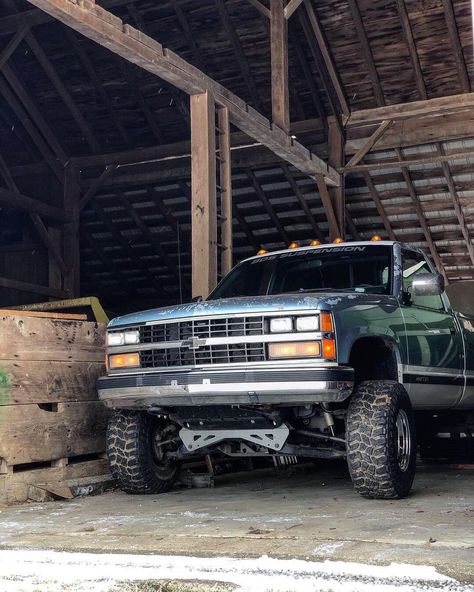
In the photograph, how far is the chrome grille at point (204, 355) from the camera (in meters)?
5.79

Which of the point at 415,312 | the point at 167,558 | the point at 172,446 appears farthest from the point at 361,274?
the point at 167,558

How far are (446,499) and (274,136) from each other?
6.00 meters

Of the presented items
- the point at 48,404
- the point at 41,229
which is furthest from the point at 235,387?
the point at 41,229

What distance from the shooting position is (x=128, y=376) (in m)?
6.29

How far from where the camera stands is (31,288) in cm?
1555

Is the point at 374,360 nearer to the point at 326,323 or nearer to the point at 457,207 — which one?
the point at 326,323

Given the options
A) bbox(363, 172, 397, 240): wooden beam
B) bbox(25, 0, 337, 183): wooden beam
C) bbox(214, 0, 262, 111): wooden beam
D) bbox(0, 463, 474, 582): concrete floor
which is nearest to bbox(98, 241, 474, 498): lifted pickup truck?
bbox(0, 463, 474, 582): concrete floor

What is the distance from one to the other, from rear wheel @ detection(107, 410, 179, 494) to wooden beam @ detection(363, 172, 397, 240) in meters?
9.33

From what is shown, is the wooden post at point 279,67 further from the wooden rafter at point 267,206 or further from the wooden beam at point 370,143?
the wooden rafter at point 267,206

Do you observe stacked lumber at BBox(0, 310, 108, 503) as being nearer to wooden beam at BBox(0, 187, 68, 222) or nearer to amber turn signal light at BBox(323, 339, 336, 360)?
amber turn signal light at BBox(323, 339, 336, 360)

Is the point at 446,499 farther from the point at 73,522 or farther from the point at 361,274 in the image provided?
the point at 73,522

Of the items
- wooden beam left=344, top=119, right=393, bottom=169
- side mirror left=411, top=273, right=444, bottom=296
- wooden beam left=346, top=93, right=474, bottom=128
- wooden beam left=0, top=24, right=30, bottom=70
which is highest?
wooden beam left=0, top=24, right=30, bottom=70

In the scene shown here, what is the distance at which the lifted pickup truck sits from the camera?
5.66m

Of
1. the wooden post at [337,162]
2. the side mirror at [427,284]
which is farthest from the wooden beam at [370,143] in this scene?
the side mirror at [427,284]
